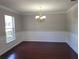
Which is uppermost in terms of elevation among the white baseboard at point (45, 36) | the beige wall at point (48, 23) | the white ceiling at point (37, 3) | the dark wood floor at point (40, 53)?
the white ceiling at point (37, 3)

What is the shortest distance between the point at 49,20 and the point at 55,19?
0.49m

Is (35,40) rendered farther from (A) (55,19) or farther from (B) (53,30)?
(A) (55,19)

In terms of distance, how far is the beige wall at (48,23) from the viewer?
26.2 feet

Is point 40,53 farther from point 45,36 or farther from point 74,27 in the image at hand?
point 45,36

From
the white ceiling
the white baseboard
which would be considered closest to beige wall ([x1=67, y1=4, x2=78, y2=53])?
the white ceiling

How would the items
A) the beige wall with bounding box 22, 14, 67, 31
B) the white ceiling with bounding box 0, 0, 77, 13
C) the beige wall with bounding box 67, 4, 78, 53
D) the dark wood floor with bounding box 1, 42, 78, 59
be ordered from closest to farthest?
the white ceiling with bounding box 0, 0, 77, 13, the dark wood floor with bounding box 1, 42, 78, 59, the beige wall with bounding box 67, 4, 78, 53, the beige wall with bounding box 22, 14, 67, 31

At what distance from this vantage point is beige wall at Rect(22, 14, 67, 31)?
314 inches

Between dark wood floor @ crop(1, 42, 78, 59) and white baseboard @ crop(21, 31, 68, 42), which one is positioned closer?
dark wood floor @ crop(1, 42, 78, 59)

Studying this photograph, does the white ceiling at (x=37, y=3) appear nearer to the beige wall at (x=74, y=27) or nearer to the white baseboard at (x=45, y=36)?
the beige wall at (x=74, y=27)

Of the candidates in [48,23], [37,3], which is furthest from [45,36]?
[37,3]

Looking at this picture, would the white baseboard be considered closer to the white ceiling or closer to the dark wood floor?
the dark wood floor

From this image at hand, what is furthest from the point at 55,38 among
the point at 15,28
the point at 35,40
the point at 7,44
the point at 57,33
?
the point at 7,44

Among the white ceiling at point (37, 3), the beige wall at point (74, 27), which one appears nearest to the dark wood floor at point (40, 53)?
the beige wall at point (74, 27)

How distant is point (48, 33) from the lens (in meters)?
8.20
